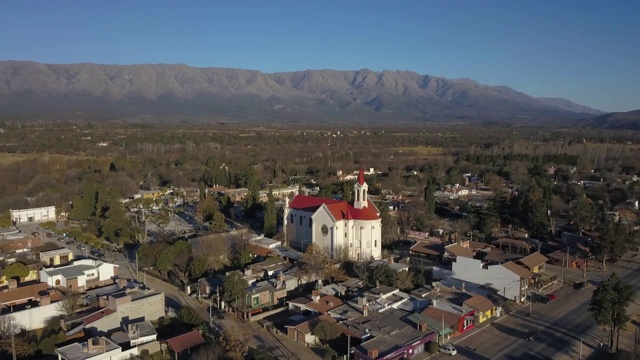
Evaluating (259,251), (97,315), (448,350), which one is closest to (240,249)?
(259,251)

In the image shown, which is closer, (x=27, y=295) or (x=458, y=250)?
(x=27, y=295)

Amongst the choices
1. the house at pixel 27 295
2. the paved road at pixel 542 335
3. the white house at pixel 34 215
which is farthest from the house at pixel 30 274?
the paved road at pixel 542 335

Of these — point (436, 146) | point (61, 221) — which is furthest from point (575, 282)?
point (436, 146)

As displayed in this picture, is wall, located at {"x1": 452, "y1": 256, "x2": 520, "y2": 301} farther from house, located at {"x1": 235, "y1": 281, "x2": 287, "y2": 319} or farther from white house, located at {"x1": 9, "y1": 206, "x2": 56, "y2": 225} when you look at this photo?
white house, located at {"x1": 9, "y1": 206, "x2": 56, "y2": 225}

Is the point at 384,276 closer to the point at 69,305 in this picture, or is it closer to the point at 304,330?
the point at 304,330

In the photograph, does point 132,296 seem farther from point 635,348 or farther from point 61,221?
point 61,221

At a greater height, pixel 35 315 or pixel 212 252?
pixel 212 252

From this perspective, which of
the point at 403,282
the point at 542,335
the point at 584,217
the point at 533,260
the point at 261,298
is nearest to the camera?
the point at 542,335
